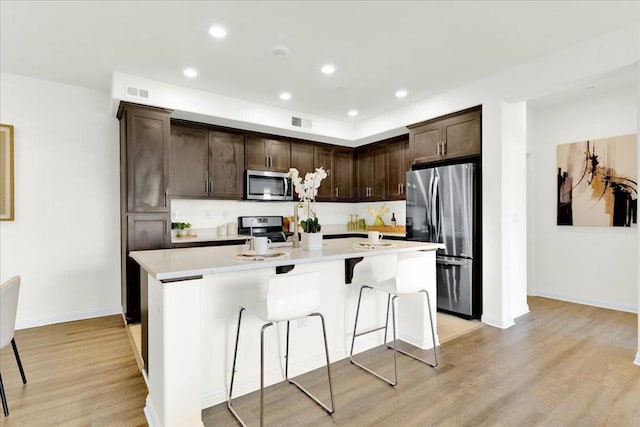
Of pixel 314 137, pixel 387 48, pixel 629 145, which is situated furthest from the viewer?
pixel 314 137

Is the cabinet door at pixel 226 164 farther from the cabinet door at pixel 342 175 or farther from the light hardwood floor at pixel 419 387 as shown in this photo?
the light hardwood floor at pixel 419 387

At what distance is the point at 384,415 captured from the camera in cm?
202

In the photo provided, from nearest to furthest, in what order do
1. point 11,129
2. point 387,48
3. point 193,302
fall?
point 193,302, point 387,48, point 11,129

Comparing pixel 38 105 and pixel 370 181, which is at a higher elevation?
pixel 38 105

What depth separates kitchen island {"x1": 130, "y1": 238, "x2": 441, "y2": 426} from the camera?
5.76 ft

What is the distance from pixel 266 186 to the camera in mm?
4758

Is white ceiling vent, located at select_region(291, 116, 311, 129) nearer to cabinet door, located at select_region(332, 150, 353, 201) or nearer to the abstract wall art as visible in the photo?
cabinet door, located at select_region(332, 150, 353, 201)

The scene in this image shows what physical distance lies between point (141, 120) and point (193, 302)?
2.63m

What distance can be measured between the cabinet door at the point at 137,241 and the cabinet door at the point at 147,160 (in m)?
0.11

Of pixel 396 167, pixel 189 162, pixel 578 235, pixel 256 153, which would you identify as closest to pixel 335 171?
pixel 396 167

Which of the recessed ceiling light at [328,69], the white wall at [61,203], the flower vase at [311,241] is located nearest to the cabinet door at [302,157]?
the recessed ceiling light at [328,69]

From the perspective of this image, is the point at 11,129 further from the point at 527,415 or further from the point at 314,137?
the point at 527,415

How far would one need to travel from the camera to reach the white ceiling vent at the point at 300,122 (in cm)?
471

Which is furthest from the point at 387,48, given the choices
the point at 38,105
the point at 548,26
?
the point at 38,105
